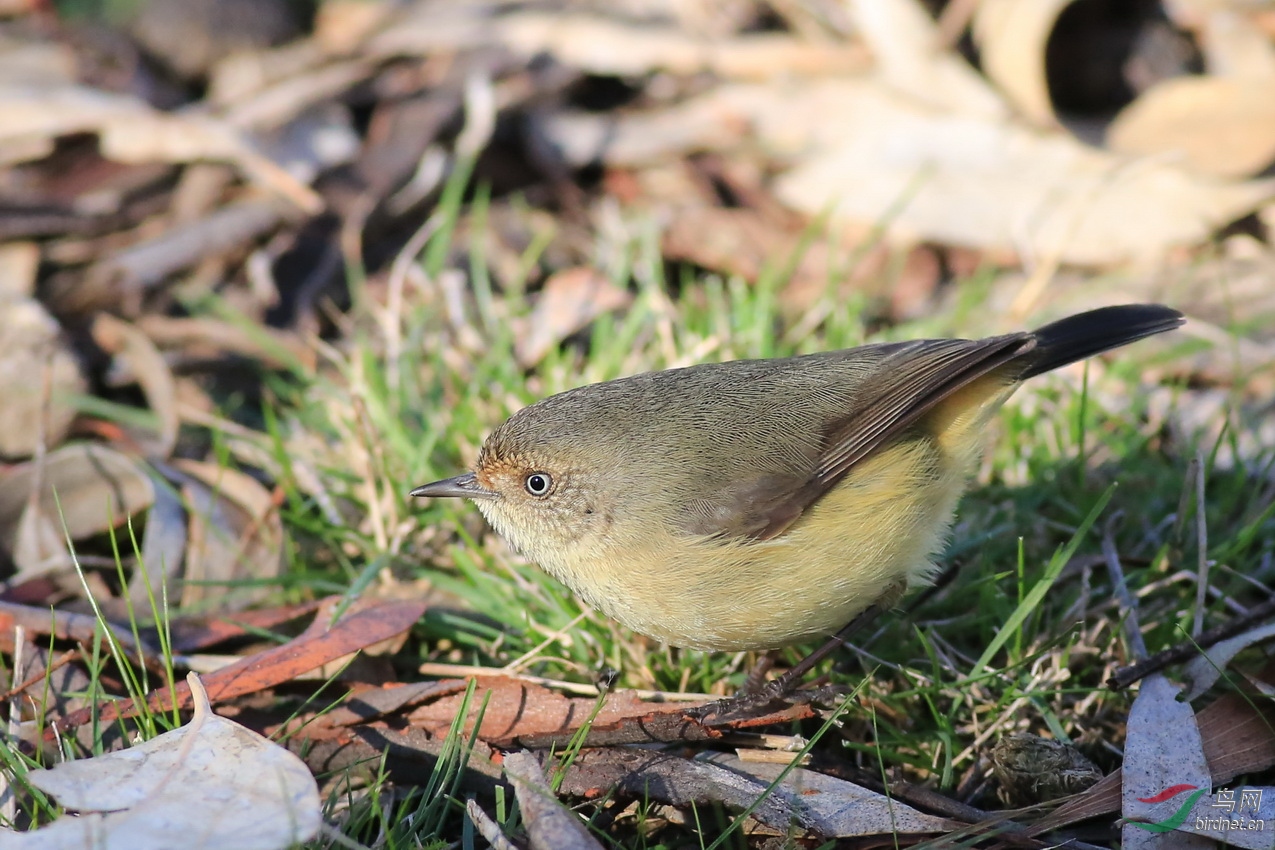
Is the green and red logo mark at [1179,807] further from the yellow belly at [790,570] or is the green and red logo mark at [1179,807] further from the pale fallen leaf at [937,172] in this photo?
the pale fallen leaf at [937,172]

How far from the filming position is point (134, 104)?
5.74m

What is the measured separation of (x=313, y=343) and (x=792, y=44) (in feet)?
11.0

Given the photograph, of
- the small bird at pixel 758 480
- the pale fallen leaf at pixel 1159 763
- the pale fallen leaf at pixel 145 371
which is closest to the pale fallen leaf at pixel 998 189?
the small bird at pixel 758 480

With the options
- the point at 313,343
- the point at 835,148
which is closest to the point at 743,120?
the point at 835,148

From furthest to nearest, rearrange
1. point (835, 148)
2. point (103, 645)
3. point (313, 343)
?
point (835, 148) → point (313, 343) → point (103, 645)

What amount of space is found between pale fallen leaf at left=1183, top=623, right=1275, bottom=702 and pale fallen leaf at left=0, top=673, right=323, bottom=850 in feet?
7.77

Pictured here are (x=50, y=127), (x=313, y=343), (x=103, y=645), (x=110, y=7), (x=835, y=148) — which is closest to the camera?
(x=103, y=645)

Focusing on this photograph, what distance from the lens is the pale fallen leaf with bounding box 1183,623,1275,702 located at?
3178 millimetres

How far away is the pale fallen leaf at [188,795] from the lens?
252cm

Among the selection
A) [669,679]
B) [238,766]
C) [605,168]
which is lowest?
[669,679]

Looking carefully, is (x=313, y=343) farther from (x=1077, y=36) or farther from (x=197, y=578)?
(x=1077, y=36)

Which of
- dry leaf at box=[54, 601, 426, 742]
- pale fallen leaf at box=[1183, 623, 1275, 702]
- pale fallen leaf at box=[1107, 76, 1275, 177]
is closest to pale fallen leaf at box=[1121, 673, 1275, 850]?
pale fallen leaf at box=[1183, 623, 1275, 702]

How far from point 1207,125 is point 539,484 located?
4.08 meters

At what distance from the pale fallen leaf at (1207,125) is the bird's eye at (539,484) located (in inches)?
147
